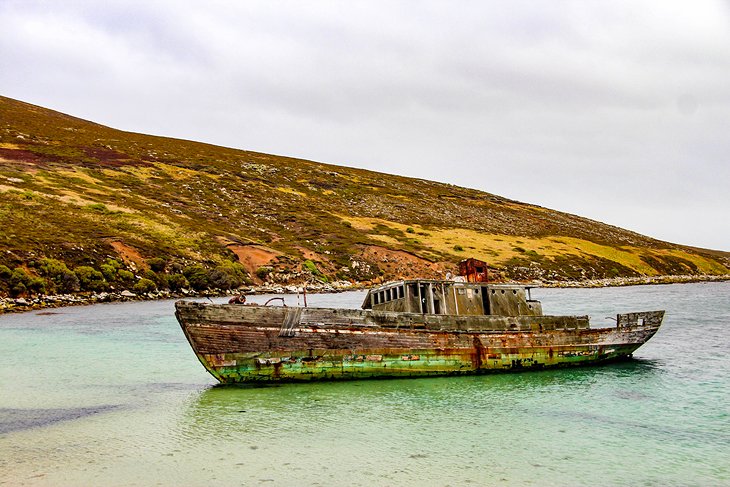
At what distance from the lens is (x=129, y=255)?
5559 centimetres

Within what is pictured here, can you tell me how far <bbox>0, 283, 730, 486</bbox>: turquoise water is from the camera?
37.9 ft

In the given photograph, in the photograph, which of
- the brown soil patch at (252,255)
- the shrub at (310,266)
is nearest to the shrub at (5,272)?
the brown soil patch at (252,255)

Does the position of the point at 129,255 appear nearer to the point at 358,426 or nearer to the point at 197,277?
the point at 197,277

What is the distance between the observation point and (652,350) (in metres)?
28.7

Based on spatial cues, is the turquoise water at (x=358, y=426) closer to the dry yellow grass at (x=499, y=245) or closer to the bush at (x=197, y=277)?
the bush at (x=197, y=277)

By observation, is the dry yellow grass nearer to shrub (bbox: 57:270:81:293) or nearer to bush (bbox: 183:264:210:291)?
bush (bbox: 183:264:210:291)

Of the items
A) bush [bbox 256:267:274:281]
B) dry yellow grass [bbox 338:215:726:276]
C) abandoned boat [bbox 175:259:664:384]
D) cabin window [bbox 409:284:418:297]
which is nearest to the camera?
abandoned boat [bbox 175:259:664:384]

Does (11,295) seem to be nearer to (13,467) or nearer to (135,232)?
(135,232)

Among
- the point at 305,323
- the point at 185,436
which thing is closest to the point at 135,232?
the point at 305,323

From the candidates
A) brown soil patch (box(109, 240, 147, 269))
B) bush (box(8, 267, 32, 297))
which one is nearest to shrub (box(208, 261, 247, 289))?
brown soil patch (box(109, 240, 147, 269))

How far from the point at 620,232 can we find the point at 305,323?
5325 inches

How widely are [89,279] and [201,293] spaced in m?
9.79

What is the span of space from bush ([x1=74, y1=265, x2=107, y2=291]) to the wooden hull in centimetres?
3311

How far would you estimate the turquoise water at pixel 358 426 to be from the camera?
11547 mm
